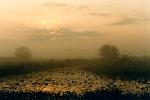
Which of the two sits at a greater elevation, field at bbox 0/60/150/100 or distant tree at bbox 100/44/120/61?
distant tree at bbox 100/44/120/61

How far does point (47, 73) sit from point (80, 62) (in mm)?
297

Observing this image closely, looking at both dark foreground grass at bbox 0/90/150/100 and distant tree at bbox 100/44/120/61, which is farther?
distant tree at bbox 100/44/120/61

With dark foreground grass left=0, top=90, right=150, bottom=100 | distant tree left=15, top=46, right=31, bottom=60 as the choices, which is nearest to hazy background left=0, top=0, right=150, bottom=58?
distant tree left=15, top=46, right=31, bottom=60

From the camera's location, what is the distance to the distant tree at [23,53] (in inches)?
143

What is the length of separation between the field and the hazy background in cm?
10

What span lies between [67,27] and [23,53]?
0.44m

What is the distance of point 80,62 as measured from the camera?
12.1 ft

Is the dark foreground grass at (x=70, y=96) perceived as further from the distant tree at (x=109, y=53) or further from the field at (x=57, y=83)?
the distant tree at (x=109, y=53)

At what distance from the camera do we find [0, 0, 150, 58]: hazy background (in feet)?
12.1

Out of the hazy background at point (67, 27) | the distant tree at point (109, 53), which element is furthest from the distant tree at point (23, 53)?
the distant tree at point (109, 53)

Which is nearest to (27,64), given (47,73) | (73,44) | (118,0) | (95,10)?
(47,73)

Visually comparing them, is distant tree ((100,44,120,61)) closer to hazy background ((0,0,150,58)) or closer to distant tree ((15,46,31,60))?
hazy background ((0,0,150,58))

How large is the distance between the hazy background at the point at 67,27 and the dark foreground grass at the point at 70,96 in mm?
324

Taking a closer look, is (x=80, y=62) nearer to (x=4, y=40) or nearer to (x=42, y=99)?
(x=42, y=99)
